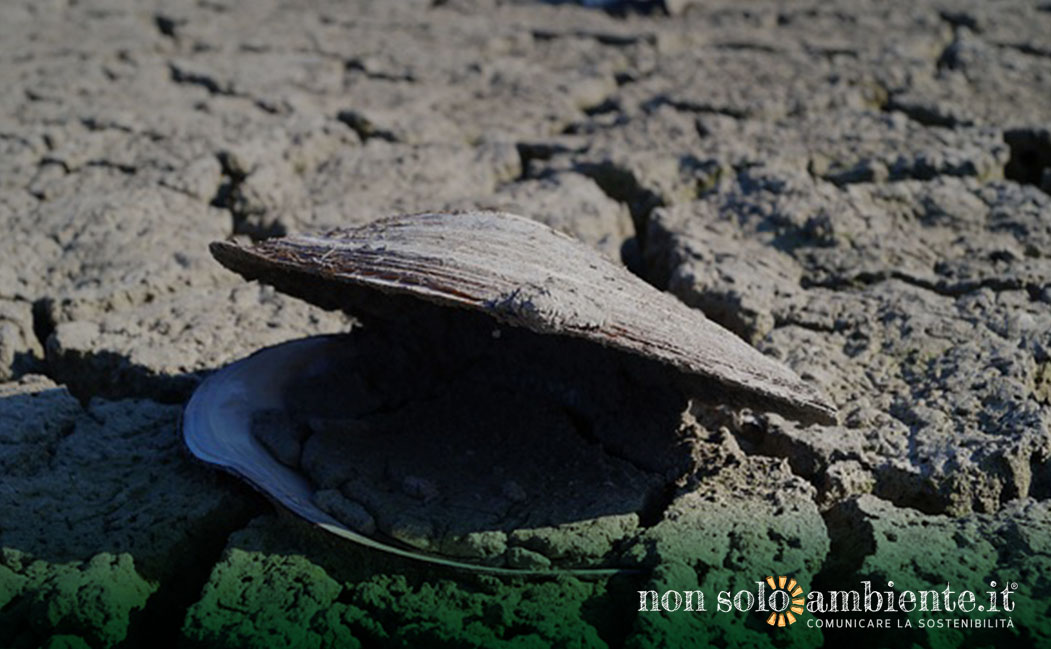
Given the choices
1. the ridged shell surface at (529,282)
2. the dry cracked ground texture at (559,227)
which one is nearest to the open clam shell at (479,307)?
the ridged shell surface at (529,282)

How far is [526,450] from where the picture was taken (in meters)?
2.47

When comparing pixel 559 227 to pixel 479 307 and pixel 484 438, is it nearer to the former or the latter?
pixel 484 438

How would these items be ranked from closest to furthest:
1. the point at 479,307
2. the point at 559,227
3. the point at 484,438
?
the point at 479,307 < the point at 484,438 < the point at 559,227

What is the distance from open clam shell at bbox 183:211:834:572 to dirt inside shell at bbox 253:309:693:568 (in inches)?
0.8

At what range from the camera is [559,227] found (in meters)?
3.58

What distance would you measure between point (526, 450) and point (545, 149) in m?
1.97

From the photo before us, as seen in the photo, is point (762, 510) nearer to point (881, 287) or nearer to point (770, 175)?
point (881, 287)

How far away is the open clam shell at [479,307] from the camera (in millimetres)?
2090

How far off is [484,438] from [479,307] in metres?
0.53

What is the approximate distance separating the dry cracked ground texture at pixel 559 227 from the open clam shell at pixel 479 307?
12 centimetres

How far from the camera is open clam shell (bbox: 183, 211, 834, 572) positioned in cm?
209

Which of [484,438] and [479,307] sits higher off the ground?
[479,307]

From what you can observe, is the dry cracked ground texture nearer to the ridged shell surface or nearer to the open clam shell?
the open clam shell

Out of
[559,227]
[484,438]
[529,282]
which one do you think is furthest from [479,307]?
[559,227]
